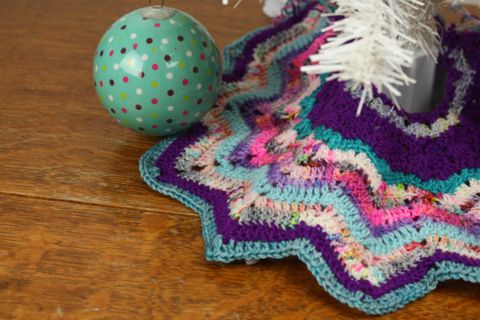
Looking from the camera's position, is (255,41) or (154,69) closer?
(154,69)

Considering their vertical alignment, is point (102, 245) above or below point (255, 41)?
below

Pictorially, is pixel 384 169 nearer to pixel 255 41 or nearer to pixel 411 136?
pixel 411 136

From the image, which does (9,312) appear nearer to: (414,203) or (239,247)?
(239,247)

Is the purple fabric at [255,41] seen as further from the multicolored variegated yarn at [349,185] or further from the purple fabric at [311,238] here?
the purple fabric at [311,238]

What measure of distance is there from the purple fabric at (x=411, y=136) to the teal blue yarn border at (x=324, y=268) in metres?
0.13

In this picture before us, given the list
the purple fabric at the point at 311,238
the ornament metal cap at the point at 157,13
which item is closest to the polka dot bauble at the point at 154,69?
the ornament metal cap at the point at 157,13

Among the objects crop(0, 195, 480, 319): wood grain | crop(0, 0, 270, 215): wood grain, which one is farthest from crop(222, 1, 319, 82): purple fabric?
crop(0, 195, 480, 319): wood grain

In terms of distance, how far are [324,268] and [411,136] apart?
0.20 meters

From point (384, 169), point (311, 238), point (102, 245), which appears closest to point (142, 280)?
point (102, 245)

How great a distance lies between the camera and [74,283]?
1.40 ft

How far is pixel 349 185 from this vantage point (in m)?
0.48

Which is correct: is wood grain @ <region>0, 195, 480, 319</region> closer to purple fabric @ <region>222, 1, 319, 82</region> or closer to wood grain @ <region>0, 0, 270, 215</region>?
wood grain @ <region>0, 0, 270, 215</region>

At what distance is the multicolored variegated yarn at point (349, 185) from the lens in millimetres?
439

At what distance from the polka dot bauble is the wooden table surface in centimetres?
9
